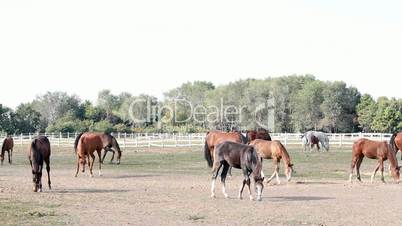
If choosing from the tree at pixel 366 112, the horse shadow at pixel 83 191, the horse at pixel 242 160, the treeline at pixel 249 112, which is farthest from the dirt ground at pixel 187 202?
the tree at pixel 366 112

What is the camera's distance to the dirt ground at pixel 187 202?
44.0 ft

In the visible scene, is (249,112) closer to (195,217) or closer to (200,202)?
(200,202)

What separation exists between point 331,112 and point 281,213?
87.2m

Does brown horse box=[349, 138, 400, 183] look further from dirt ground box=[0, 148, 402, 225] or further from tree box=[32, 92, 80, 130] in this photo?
tree box=[32, 92, 80, 130]

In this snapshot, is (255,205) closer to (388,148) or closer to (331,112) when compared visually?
(388,148)

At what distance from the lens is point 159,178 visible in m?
24.0

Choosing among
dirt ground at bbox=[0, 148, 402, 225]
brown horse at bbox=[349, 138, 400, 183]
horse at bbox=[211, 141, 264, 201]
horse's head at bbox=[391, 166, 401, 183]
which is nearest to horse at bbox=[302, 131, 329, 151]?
dirt ground at bbox=[0, 148, 402, 225]

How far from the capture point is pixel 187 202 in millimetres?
16312

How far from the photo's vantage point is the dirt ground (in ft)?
44.0

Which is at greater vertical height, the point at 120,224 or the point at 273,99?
the point at 273,99

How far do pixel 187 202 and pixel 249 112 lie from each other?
89.2 m

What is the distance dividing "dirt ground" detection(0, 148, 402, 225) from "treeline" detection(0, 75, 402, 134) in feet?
229

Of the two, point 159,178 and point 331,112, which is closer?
point 159,178

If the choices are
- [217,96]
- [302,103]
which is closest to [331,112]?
[302,103]
